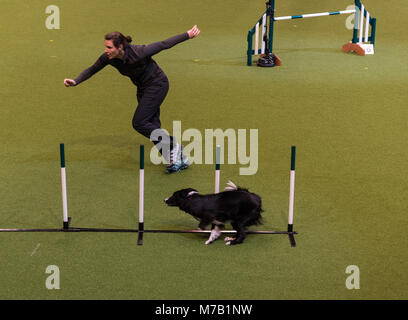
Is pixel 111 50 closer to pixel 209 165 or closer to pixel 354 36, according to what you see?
pixel 209 165

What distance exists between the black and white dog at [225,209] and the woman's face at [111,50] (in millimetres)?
1757

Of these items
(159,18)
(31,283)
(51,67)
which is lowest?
(31,283)

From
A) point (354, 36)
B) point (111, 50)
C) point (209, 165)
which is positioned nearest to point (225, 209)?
point (209, 165)

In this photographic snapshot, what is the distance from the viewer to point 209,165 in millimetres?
7902

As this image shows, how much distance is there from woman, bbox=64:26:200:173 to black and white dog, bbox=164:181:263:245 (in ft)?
5.10

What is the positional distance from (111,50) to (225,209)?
210 centimetres

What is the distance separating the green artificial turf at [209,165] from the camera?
5.60 m

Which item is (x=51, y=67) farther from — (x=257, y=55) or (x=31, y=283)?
(x=31, y=283)

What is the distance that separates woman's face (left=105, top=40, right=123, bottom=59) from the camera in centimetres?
678

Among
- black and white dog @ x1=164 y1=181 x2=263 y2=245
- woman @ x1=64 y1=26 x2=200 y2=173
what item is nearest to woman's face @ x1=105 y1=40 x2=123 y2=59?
woman @ x1=64 y1=26 x2=200 y2=173

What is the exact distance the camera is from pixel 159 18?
14820mm

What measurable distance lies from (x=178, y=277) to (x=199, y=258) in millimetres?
366

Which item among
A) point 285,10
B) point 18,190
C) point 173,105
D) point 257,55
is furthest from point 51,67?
point 285,10

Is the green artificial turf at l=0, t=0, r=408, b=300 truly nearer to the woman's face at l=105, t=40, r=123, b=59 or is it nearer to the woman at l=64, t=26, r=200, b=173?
the woman at l=64, t=26, r=200, b=173
